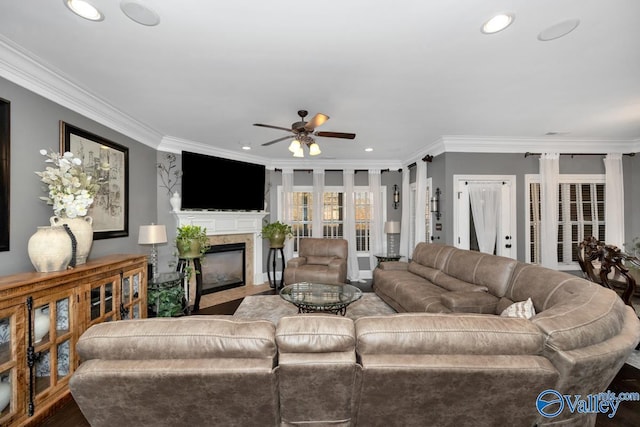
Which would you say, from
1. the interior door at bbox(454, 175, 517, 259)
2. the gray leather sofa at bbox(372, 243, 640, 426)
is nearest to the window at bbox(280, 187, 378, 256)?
the interior door at bbox(454, 175, 517, 259)

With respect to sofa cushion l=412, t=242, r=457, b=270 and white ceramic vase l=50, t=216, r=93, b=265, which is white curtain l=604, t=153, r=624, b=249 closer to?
Answer: sofa cushion l=412, t=242, r=457, b=270

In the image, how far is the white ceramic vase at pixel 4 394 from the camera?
1636mm

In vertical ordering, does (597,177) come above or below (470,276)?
above

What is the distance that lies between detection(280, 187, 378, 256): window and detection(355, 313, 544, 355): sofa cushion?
5070 millimetres

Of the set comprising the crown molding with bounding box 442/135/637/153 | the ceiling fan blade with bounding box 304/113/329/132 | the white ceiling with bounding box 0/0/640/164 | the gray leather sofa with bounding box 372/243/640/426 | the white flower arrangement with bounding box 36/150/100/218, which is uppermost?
the white ceiling with bounding box 0/0/640/164

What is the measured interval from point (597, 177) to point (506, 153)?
1734 mm

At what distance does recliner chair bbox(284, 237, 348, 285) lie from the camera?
450 cm

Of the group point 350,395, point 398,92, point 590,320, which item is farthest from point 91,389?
point 398,92

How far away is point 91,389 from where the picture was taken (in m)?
1.12

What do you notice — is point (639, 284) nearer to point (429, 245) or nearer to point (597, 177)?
point (429, 245)

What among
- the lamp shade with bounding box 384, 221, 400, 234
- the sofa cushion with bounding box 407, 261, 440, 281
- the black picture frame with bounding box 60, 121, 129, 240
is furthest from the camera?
the lamp shade with bounding box 384, 221, 400, 234

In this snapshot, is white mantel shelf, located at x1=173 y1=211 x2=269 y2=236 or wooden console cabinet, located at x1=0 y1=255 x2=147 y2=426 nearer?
wooden console cabinet, located at x1=0 y1=255 x2=147 y2=426

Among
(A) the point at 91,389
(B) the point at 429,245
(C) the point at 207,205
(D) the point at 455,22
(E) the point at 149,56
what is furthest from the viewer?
(C) the point at 207,205

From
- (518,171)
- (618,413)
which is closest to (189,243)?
(618,413)
